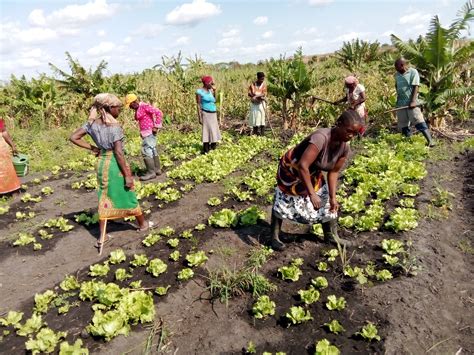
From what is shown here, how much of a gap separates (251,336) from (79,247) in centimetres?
306

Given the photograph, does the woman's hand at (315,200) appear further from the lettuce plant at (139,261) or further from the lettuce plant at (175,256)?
the lettuce plant at (139,261)

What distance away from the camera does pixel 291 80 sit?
1043 centimetres

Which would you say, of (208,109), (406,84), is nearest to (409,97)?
(406,84)

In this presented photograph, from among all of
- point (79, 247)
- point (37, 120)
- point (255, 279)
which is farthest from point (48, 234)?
point (37, 120)

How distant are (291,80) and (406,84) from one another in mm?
3158

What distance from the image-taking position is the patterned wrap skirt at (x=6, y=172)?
702cm

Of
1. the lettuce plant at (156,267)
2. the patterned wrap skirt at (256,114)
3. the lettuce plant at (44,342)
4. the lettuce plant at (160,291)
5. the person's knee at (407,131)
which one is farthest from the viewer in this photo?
the patterned wrap skirt at (256,114)

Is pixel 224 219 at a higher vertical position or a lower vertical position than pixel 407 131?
lower

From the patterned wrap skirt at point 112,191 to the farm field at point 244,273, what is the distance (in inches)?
20.7

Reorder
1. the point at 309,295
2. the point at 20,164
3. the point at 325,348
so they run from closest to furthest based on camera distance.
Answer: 1. the point at 325,348
2. the point at 309,295
3. the point at 20,164

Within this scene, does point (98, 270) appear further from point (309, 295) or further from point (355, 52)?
point (355, 52)

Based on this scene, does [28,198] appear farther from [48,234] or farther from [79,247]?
[79,247]

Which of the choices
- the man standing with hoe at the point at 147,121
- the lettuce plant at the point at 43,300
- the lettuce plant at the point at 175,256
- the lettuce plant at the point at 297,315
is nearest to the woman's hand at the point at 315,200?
the lettuce plant at the point at 297,315

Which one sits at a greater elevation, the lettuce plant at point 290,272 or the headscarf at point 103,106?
the headscarf at point 103,106
